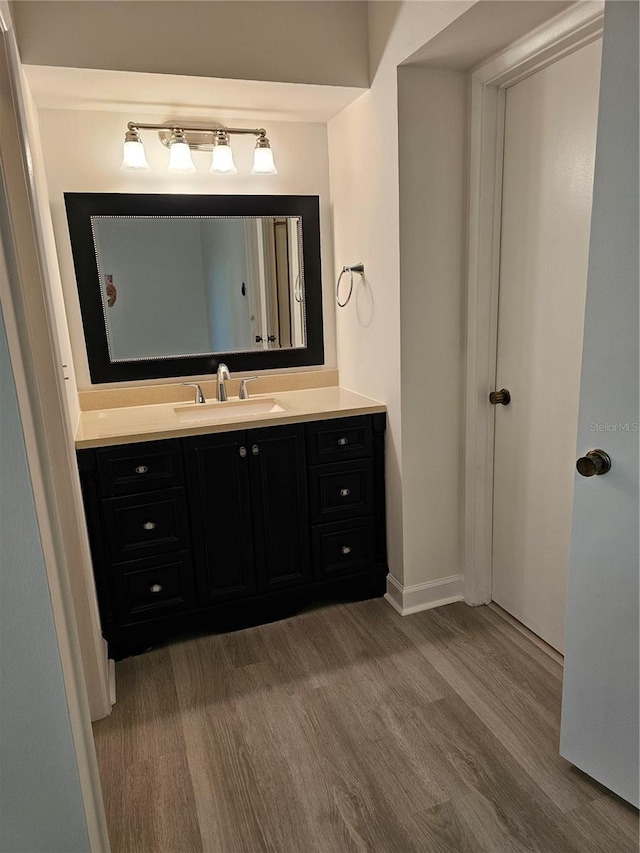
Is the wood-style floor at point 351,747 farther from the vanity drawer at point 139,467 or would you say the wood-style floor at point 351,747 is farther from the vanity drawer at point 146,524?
the vanity drawer at point 139,467

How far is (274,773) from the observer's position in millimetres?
1699

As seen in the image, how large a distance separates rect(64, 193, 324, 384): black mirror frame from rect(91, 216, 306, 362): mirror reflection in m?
0.03

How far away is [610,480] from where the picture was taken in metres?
1.40

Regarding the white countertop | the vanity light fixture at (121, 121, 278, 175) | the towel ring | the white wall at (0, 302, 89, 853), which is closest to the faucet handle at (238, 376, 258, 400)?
the white countertop

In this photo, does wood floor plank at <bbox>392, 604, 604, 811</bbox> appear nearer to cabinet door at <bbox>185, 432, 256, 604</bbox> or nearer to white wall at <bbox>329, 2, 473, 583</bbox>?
white wall at <bbox>329, 2, 473, 583</bbox>

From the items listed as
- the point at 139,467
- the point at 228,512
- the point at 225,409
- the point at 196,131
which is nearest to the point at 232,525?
the point at 228,512

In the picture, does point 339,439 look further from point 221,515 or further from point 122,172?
point 122,172

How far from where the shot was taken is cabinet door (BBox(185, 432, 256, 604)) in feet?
7.30

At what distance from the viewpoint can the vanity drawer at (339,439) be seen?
2.37 metres

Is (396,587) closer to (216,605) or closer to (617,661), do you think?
(216,605)

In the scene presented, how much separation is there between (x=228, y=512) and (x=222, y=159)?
1442 millimetres

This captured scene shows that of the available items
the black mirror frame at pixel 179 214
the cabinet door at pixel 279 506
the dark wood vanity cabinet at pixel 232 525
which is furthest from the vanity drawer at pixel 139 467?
the black mirror frame at pixel 179 214

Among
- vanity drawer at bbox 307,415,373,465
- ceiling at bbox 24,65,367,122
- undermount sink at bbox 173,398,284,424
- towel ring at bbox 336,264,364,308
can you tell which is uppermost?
ceiling at bbox 24,65,367,122

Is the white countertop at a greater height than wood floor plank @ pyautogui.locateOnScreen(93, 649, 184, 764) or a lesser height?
greater
